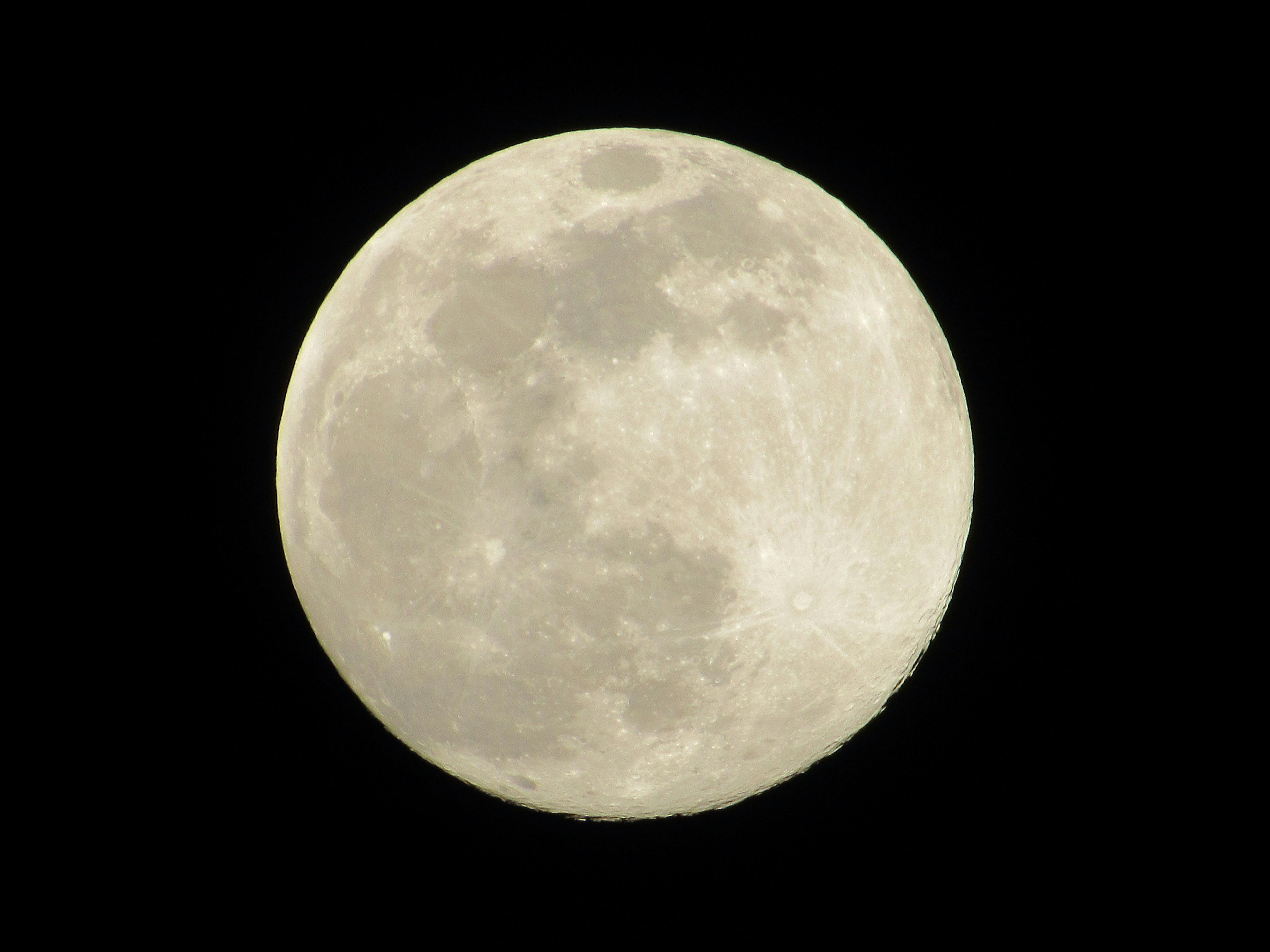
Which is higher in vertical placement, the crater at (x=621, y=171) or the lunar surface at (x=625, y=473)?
the crater at (x=621, y=171)

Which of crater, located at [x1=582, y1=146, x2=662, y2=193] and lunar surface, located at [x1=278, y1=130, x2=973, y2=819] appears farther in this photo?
crater, located at [x1=582, y1=146, x2=662, y2=193]

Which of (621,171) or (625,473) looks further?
(621,171)

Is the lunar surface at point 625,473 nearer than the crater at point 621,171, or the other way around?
the lunar surface at point 625,473

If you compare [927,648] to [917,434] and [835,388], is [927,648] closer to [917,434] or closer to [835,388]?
[917,434]

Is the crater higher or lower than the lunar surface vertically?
higher
